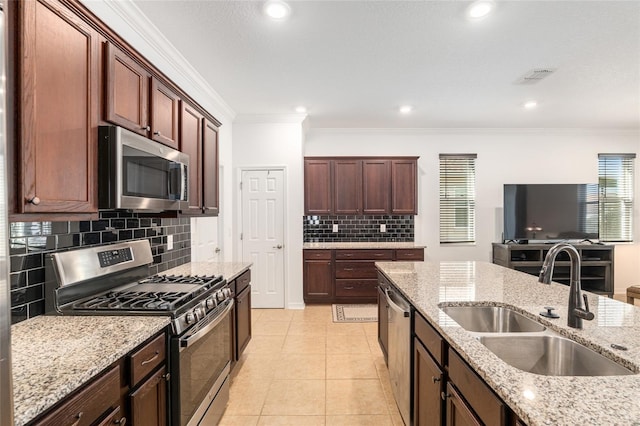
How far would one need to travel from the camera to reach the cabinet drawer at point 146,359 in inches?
50.5

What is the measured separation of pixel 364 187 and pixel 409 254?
123cm

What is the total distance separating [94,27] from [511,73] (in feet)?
11.3

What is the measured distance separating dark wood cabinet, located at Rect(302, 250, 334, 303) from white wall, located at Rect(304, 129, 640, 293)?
1.71 m

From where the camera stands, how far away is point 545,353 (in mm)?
1343

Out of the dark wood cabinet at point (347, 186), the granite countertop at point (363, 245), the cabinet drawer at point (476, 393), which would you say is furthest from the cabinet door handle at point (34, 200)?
the dark wood cabinet at point (347, 186)

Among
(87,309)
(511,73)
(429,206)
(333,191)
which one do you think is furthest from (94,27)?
(429,206)

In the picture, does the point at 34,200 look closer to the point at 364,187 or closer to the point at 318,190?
the point at 318,190

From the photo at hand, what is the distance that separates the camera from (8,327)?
0.67m

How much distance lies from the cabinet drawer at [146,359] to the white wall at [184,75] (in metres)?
1.89

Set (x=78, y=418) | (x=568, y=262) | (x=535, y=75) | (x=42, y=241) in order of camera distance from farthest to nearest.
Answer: (x=568, y=262) < (x=535, y=75) < (x=42, y=241) < (x=78, y=418)

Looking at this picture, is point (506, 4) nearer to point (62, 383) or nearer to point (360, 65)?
point (360, 65)

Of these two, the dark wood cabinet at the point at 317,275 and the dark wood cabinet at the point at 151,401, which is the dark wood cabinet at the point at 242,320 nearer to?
the dark wood cabinet at the point at 151,401

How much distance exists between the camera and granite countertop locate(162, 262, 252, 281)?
8.69 feet

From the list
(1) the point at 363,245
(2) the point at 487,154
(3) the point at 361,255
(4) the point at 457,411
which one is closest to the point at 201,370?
(4) the point at 457,411
